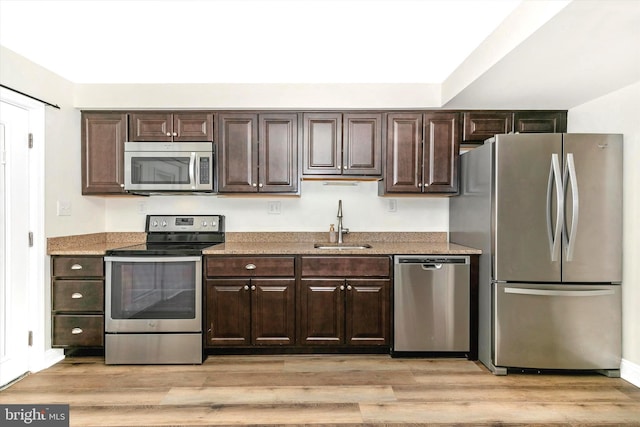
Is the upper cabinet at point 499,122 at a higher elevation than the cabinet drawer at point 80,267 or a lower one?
higher

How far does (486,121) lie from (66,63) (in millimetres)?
3601

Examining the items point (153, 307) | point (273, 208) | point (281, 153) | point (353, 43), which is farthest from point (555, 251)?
point (153, 307)

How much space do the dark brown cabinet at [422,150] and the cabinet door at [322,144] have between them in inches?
17.2

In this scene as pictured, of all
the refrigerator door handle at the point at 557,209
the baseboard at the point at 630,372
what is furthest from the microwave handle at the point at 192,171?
the baseboard at the point at 630,372

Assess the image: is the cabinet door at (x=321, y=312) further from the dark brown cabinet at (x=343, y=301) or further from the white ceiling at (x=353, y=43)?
the white ceiling at (x=353, y=43)

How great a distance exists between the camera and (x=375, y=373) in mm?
3039

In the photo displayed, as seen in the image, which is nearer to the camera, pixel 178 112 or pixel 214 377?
pixel 214 377

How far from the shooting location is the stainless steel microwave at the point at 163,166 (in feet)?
11.5

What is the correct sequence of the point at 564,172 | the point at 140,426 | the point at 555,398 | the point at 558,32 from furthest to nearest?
the point at 564,172 < the point at 555,398 < the point at 140,426 < the point at 558,32

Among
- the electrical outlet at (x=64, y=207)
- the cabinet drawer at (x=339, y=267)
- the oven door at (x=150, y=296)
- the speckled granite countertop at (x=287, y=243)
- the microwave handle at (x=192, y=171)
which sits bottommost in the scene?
the oven door at (x=150, y=296)

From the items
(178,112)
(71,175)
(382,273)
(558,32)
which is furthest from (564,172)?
(71,175)

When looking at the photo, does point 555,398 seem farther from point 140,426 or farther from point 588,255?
point 140,426

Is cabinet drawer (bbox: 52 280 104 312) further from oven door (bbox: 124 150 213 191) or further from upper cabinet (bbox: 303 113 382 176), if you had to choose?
upper cabinet (bbox: 303 113 382 176)

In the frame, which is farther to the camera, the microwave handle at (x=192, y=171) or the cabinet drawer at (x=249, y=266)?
the microwave handle at (x=192, y=171)
